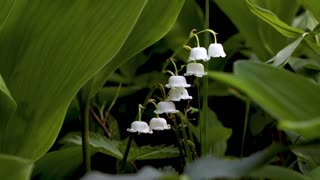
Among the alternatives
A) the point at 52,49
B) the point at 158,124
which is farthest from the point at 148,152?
the point at 52,49

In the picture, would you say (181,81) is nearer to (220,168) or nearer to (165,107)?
(165,107)

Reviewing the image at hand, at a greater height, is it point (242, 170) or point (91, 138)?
point (242, 170)

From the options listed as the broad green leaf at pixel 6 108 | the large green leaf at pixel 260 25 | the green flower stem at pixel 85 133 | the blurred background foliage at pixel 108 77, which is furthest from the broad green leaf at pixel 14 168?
the large green leaf at pixel 260 25

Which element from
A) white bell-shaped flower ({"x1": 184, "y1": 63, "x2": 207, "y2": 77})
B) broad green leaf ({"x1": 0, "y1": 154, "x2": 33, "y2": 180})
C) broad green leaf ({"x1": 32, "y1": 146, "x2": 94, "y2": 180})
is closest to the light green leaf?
broad green leaf ({"x1": 32, "y1": 146, "x2": 94, "y2": 180})

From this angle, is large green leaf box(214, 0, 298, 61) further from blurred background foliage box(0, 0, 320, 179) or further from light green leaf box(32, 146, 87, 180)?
light green leaf box(32, 146, 87, 180)

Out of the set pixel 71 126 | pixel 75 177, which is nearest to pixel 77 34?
pixel 75 177

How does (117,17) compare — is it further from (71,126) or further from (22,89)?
(71,126)

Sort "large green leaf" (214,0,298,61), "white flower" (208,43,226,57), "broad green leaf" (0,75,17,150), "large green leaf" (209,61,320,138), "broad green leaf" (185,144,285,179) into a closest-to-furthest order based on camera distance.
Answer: "broad green leaf" (185,144,285,179) < "large green leaf" (209,61,320,138) < "broad green leaf" (0,75,17,150) < "white flower" (208,43,226,57) < "large green leaf" (214,0,298,61)
